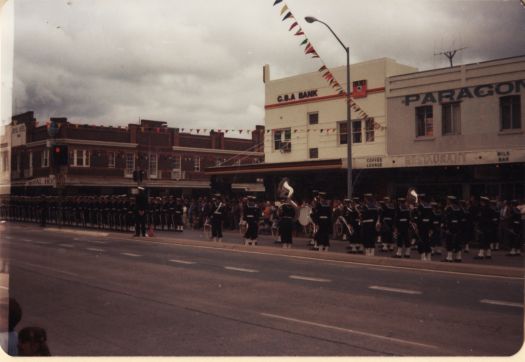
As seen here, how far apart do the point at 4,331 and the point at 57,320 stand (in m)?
2.93

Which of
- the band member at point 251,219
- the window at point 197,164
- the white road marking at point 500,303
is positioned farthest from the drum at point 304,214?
the window at point 197,164

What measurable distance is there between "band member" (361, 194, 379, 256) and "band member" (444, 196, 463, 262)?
215 cm

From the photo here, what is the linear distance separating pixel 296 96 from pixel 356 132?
496 centimetres

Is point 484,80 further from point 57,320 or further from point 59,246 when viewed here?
point 57,320

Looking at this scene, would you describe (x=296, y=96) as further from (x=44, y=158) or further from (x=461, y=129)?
(x=44, y=158)

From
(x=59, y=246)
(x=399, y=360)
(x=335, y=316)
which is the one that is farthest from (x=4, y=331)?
(x=59, y=246)

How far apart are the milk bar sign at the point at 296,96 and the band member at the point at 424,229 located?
627 inches

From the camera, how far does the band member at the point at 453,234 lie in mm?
14836

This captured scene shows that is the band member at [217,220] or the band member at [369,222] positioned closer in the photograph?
the band member at [369,222]

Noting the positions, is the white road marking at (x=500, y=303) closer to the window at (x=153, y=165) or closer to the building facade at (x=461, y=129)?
the building facade at (x=461, y=129)

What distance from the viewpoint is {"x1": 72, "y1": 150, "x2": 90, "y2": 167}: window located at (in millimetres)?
47844

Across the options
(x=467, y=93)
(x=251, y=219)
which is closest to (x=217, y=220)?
(x=251, y=219)

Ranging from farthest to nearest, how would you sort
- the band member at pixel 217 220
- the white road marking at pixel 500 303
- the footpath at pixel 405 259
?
the band member at pixel 217 220, the footpath at pixel 405 259, the white road marking at pixel 500 303

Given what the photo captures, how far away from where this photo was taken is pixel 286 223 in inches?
733
